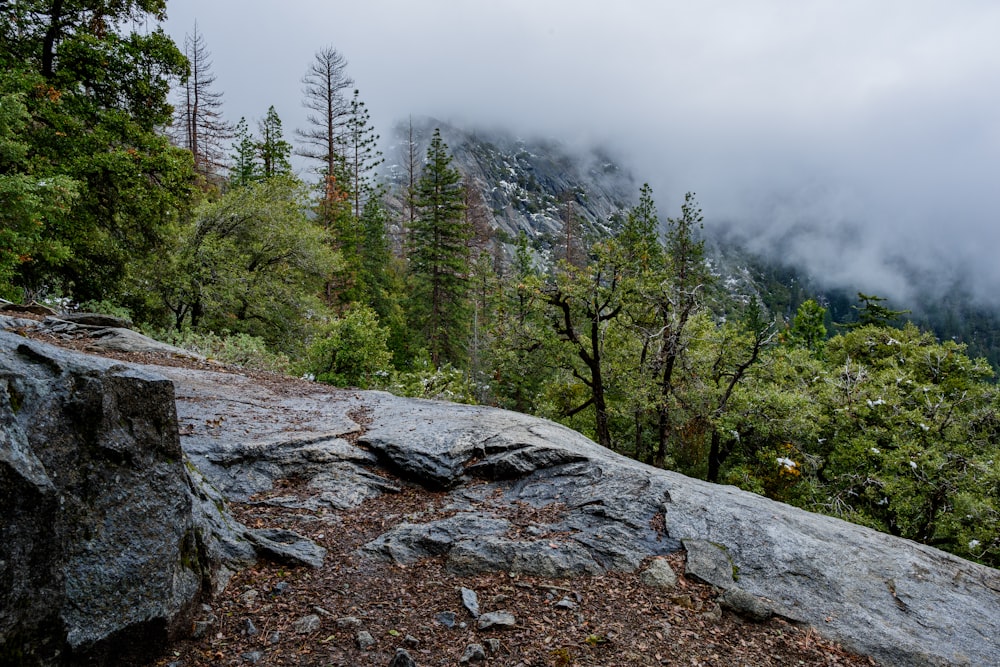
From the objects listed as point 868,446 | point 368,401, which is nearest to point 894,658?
point 368,401

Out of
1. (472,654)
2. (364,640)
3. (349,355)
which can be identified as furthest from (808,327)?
(364,640)

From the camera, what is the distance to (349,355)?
47.7ft

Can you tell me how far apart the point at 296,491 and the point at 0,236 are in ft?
26.4

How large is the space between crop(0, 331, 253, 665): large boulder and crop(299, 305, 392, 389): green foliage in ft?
36.0

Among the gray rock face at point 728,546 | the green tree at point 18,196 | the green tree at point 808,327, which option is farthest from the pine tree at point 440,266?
the green tree at point 808,327

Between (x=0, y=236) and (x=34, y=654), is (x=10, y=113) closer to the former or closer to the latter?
(x=0, y=236)

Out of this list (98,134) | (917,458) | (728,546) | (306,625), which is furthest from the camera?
(98,134)

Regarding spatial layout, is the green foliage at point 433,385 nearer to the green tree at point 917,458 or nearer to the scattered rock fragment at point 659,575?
the green tree at point 917,458

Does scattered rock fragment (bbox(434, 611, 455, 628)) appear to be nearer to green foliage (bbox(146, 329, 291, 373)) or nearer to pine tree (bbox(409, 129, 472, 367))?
green foliage (bbox(146, 329, 291, 373))

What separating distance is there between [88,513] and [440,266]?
91.6 feet

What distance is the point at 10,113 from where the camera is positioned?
9.42 metres

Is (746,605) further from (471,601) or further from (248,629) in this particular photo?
(248,629)

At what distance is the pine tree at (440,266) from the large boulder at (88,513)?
26.2m

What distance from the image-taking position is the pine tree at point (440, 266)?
97.9ft
